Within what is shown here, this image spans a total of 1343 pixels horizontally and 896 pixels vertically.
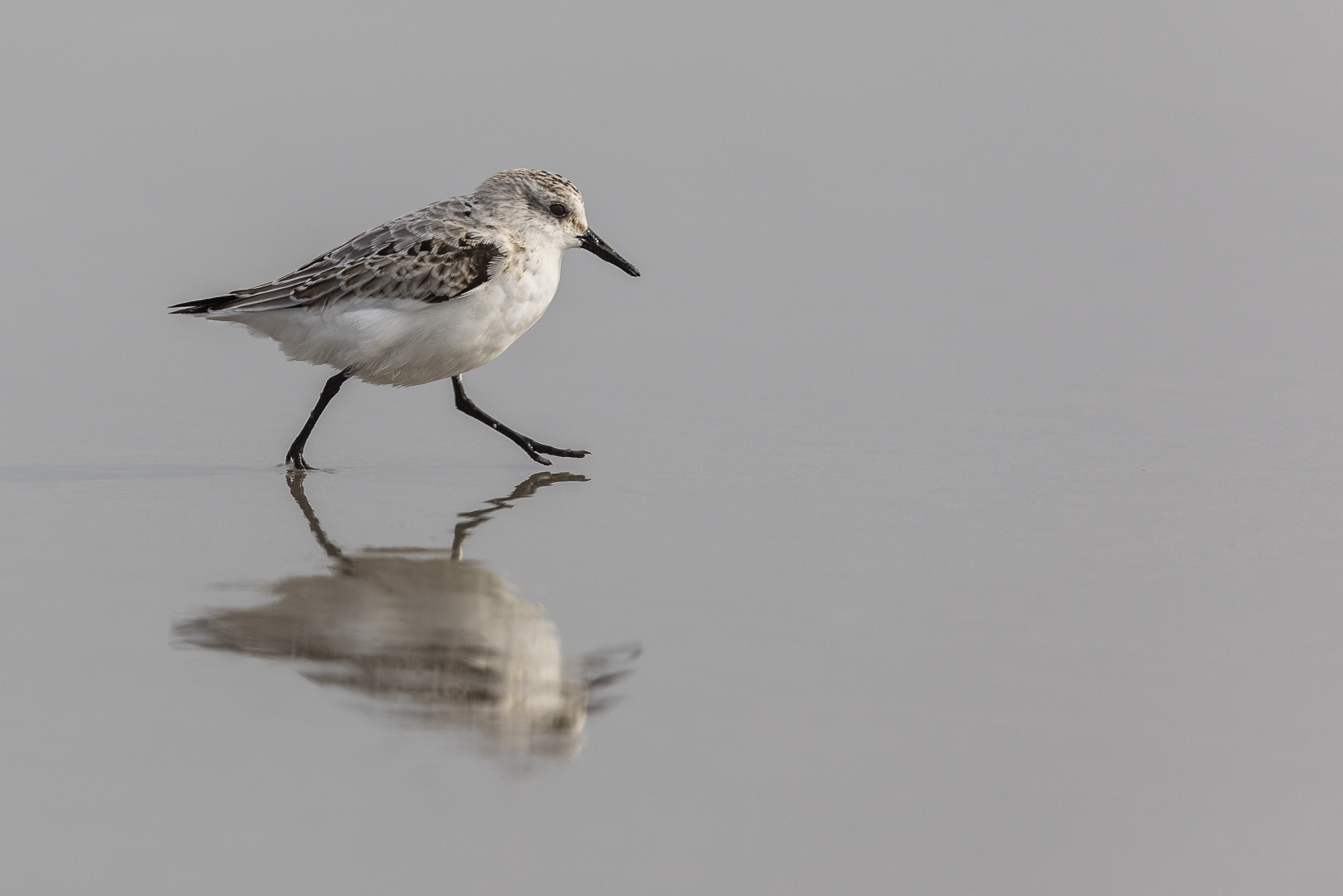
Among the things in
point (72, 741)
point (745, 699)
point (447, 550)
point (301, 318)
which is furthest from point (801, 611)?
point (301, 318)

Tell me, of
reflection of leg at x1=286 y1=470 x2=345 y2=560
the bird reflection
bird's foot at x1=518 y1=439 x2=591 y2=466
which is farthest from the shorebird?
the bird reflection

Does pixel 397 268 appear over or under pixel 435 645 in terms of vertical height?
over

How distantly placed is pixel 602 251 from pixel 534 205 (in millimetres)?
555

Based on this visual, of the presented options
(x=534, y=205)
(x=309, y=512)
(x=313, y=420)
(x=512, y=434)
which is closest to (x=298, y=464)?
(x=313, y=420)

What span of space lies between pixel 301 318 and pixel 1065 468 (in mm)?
4387

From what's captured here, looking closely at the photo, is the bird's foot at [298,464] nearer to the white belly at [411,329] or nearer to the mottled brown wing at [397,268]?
the white belly at [411,329]

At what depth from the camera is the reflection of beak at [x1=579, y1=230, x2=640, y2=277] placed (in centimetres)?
814

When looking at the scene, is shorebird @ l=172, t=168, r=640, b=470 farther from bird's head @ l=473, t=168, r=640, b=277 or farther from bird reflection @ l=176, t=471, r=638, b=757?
bird reflection @ l=176, t=471, r=638, b=757

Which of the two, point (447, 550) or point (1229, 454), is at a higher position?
point (1229, 454)

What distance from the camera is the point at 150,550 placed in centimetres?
631

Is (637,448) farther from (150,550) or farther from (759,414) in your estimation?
(150,550)

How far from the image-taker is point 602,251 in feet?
27.0

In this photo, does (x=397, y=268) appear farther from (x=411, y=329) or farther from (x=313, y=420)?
(x=313, y=420)

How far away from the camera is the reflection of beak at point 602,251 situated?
8.14 m
